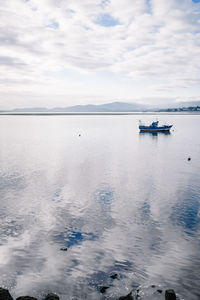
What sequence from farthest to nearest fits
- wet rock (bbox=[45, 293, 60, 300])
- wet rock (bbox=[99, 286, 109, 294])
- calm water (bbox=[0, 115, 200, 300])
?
calm water (bbox=[0, 115, 200, 300]) → wet rock (bbox=[99, 286, 109, 294]) → wet rock (bbox=[45, 293, 60, 300])

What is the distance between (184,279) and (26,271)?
6.48 m

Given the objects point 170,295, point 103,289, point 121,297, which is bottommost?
Result: point 103,289

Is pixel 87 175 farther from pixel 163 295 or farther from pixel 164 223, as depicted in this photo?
pixel 163 295

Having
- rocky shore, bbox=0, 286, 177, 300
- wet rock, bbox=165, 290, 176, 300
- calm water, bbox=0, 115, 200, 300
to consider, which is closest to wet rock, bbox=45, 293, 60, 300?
rocky shore, bbox=0, 286, 177, 300

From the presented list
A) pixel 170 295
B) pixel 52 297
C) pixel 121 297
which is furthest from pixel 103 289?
pixel 170 295

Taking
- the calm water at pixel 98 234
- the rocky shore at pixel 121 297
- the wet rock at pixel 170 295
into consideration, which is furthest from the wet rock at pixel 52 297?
the wet rock at pixel 170 295

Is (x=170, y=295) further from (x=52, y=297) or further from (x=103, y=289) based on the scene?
(x=52, y=297)

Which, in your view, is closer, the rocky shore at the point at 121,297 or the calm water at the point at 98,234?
the rocky shore at the point at 121,297

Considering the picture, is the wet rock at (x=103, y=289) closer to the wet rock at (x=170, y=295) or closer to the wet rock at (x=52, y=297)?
the wet rock at (x=52, y=297)

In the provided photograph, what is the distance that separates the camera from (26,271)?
10.2m

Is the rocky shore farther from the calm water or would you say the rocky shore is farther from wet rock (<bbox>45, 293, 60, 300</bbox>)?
the calm water

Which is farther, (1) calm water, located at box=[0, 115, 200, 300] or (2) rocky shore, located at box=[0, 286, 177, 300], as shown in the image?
(1) calm water, located at box=[0, 115, 200, 300]

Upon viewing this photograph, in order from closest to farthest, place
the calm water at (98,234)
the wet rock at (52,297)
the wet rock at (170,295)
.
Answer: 1. the wet rock at (52,297)
2. the wet rock at (170,295)
3. the calm water at (98,234)

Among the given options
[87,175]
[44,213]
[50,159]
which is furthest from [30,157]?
[44,213]
